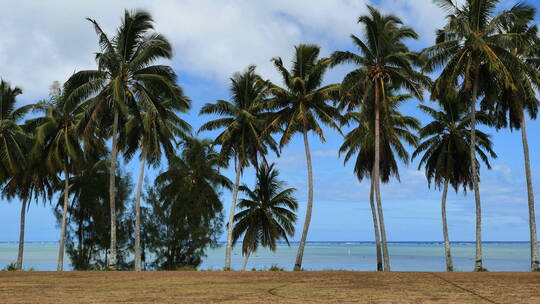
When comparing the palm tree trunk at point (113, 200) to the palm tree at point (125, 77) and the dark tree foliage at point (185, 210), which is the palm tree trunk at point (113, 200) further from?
the dark tree foliage at point (185, 210)

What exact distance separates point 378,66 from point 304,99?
440 cm

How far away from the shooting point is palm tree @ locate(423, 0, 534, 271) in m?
25.3

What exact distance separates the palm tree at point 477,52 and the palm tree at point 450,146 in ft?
20.9

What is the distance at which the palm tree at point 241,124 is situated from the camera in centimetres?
3272

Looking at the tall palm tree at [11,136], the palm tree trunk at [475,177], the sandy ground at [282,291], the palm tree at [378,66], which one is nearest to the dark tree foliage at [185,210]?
the tall palm tree at [11,136]

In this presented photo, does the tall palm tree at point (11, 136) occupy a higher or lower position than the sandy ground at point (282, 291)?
higher

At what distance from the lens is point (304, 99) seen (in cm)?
2988

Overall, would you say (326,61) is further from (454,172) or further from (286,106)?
(454,172)

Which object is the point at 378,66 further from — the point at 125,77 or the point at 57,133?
the point at 57,133

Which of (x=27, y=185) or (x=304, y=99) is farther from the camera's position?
(x=27, y=185)

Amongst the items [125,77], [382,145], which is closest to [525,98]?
[382,145]

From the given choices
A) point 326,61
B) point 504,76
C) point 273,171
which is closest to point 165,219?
point 273,171

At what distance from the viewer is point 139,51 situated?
2905 centimetres

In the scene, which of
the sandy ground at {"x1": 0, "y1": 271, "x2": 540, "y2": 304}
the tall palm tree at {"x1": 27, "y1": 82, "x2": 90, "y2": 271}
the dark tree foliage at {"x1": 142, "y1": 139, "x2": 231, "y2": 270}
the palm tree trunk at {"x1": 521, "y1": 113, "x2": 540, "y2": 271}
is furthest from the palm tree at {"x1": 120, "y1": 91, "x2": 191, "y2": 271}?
the palm tree trunk at {"x1": 521, "y1": 113, "x2": 540, "y2": 271}
